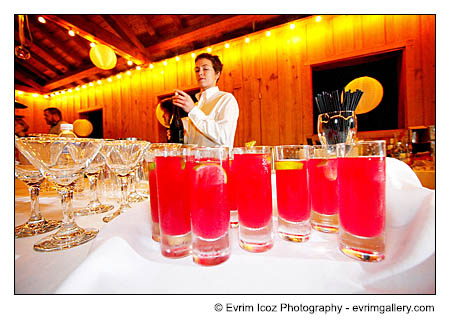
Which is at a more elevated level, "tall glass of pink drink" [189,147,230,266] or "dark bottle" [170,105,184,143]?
"dark bottle" [170,105,184,143]

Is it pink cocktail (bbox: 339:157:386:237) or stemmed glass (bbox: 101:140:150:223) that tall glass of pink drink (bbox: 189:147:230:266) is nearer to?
pink cocktail (bbox: 339:157:386:237)

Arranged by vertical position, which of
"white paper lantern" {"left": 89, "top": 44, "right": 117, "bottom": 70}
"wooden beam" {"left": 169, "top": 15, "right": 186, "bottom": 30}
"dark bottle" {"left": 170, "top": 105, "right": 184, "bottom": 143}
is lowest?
"dark bottle" {"left": 170, "top": 105, "right": 184, "bottom": 143}

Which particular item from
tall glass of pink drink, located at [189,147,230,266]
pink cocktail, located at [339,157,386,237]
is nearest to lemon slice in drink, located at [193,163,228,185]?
tall glass of pink drink, located at [189,147,230,266]

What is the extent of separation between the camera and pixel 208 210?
426 millimetres

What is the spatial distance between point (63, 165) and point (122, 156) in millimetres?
229

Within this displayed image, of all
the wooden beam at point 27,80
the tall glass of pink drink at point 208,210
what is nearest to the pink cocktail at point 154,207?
the tall glass of pink drink at point 208,210

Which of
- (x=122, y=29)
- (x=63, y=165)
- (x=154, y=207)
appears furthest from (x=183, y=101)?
(x=122, y=29)

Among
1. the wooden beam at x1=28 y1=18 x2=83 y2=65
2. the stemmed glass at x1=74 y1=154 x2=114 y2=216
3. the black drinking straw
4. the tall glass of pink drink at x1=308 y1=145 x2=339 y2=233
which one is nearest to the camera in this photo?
the tall glass of pink drink at x1=308 y1=145 x2=339 y2=233

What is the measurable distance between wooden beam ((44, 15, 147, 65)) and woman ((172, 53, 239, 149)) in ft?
8.10

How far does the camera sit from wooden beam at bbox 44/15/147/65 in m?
2.86

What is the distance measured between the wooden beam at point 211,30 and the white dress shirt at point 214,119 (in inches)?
62.2

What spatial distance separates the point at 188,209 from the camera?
1.57ft

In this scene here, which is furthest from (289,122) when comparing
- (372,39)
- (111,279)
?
(111,279)

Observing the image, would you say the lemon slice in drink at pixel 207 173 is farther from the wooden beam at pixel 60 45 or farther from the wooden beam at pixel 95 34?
the wooden beam at pixel 60 45
